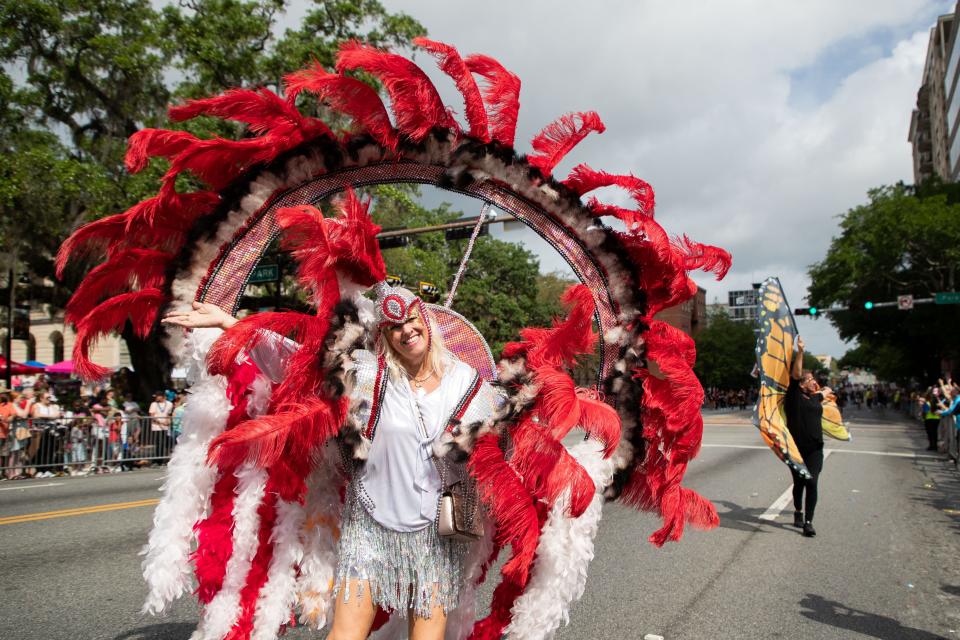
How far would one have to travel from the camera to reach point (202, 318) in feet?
9.18

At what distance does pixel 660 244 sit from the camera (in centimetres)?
290

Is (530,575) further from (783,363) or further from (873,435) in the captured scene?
(873,435)

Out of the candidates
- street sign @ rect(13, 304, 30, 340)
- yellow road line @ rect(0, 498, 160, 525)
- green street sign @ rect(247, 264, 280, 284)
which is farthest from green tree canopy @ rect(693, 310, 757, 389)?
yellow road line @ rect(0, 498, 160, 525)

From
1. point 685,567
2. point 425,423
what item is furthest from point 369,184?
point 685,567

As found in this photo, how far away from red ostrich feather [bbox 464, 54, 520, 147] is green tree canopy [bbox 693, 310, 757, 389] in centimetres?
6086

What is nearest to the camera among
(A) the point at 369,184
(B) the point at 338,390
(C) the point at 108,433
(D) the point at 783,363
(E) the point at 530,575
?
(B) the point at 338,390

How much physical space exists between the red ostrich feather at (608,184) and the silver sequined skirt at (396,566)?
5.02 feet

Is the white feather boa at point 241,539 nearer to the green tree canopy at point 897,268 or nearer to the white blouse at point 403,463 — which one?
the white blouse at point 403,463

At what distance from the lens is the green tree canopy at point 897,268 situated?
1303 inches

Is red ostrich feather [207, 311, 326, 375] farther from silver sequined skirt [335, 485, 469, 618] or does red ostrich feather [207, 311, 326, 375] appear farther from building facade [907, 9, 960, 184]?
building facade [907, 9, 960, 184]

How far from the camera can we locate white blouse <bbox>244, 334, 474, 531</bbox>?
2617mm

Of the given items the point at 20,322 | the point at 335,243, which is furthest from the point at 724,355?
the point at 335,243

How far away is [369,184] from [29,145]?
58.0ft

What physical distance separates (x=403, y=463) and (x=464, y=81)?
5.17 feet
